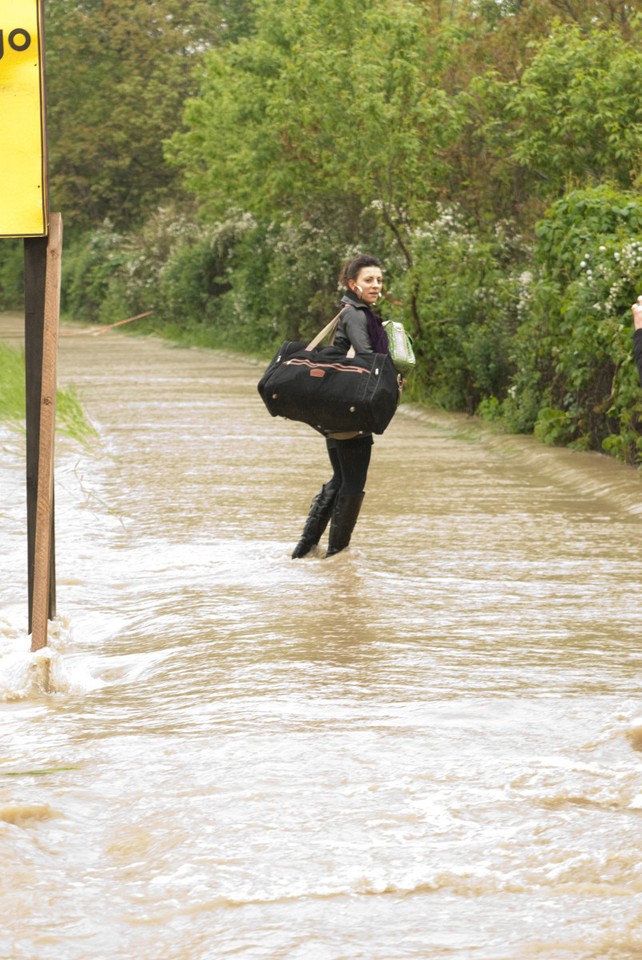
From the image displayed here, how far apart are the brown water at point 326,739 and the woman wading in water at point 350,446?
205 millimetres

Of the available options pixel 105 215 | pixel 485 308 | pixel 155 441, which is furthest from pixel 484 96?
pixel 105 215

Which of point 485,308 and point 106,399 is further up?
point 485,308

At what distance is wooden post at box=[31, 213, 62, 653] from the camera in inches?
249

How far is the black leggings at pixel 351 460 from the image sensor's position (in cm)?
890

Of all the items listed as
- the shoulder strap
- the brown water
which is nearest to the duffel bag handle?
the shoulder strap

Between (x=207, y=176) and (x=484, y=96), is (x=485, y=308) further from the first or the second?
(x=207, y=176)

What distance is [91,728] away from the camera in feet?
19.1

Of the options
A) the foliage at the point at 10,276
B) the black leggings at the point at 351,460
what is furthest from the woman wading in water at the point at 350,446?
the foliage at the point at 10,276

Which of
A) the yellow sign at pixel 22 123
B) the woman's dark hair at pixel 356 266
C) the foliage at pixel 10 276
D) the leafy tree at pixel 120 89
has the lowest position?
the foliage at pixel 10 276

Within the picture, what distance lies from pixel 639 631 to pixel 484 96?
44.8 feet

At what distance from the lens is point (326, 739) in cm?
554

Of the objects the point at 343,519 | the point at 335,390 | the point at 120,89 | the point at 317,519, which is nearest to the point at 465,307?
the point at 317,519

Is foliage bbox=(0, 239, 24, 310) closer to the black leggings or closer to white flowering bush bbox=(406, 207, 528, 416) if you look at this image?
white flowering bush bbox=(406, 207, 528, 416)

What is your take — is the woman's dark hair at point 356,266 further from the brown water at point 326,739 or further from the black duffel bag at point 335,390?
the brown water at point 326,739
